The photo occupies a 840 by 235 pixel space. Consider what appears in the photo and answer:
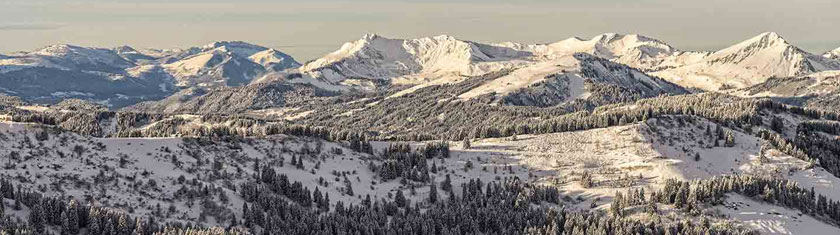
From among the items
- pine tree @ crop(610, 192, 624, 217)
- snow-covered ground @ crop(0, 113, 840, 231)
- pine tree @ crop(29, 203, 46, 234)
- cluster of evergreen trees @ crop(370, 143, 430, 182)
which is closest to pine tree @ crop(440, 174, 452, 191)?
snow-covered ground @ crop(0, 113, 840, 231)

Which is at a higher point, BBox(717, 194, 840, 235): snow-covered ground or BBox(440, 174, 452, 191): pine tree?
BBox(717, 194, 840, 235): snow-covered ground

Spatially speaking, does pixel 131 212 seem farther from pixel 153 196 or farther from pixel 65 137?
pixel 65 137

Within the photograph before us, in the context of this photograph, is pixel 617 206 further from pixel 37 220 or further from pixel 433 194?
pixel 37 220

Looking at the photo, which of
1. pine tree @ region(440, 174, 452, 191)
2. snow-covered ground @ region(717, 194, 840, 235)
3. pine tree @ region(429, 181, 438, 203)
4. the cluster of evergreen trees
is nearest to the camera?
snow-covered ground @ region(717, 194, 840, 235)

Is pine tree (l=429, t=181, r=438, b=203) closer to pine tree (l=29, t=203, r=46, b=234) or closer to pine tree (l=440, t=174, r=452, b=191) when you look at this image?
pine tree (l=440, t=174, r=452, b=191)

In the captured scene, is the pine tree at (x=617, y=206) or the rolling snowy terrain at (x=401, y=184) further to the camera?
the pine tree at (x=617, y=206)

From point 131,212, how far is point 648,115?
129m

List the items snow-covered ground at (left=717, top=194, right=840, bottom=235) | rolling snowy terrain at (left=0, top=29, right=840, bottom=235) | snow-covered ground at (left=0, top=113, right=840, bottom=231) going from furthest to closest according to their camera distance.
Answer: snow-covered ground at (left=717, top=194, right=840, bottom=235), snow-covered ground at (left=0, top=113, right=840, bottom=231), rolling snowy terrain at (left=0, top=29, right=840, bottom=235)

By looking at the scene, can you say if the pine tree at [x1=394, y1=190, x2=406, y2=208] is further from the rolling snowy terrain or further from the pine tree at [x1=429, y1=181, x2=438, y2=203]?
the pine tree at [x1=429, y1=181, x2=438, y2=203]

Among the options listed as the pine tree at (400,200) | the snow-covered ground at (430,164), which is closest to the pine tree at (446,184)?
the snow-covered ground at (430,164)

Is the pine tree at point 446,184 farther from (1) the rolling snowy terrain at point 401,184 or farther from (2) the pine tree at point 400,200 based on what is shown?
(2) the pine tree at point 400,200

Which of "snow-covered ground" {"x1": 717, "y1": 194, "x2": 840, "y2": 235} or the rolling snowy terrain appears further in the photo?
"snow-covered ground" {"x1": 717, "y1": 194, "x2": 840, "y2": 235}

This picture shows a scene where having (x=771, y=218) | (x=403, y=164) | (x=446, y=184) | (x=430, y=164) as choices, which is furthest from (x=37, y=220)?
(x=771, y=218)

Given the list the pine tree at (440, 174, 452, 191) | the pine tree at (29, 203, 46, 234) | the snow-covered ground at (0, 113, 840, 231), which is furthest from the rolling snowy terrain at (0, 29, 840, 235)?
the snow-covered ground at (0, 113, 840, 231)
